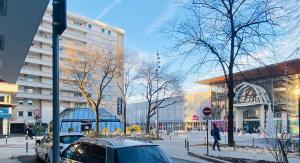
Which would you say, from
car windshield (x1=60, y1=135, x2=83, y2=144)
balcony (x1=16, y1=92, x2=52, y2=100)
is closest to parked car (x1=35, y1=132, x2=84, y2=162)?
car windshield (x1=60, y1=135, x2=83, y2=144)

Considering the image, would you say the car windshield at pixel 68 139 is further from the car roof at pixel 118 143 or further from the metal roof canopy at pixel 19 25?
the car roof at pixel 118 143

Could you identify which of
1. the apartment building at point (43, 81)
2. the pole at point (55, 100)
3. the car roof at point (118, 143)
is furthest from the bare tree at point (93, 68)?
the pole at point (55, 100)

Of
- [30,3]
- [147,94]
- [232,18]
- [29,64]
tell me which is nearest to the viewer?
[30,3]

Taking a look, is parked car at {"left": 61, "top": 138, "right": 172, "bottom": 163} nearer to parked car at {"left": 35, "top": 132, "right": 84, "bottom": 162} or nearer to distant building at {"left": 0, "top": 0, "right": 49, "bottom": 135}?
distant building at {"left": 0, "top": 0, "right": 49, "bottom": 135}

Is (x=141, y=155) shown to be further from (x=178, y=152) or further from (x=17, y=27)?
(x=178, y=152)

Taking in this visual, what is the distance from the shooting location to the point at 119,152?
803 cm

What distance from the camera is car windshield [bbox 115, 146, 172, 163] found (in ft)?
26.2

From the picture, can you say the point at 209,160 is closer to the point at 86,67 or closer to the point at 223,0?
the point at 223,0

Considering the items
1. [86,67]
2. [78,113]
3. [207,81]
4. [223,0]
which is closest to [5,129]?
[78,113]

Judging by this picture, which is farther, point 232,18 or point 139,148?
point 232,18

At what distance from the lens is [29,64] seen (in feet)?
296

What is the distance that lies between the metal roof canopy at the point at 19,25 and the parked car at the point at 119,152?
3.61 m

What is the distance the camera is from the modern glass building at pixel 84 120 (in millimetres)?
58375

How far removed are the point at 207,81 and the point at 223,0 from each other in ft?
266
